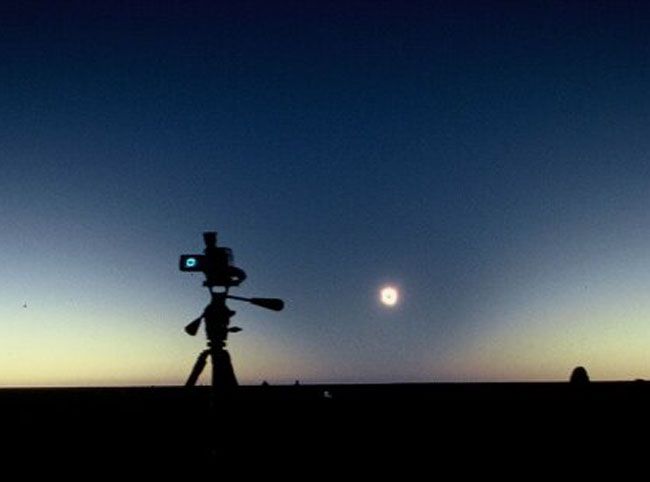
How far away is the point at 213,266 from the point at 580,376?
13.1 metres

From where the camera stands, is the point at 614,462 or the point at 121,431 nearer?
the point at 614,462

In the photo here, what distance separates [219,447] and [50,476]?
19.7ft

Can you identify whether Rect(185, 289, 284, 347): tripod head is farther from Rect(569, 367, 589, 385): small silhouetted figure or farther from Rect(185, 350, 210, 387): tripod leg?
Rect(569, 367, 589, 385): small silhouetted figure

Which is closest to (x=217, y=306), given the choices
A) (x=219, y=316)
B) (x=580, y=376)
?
(x=219, y=316)

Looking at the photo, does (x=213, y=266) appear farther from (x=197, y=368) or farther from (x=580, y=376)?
(x=580, y=376)

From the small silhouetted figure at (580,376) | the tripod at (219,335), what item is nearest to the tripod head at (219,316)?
the tripod at (219,335)

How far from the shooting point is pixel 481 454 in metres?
10.7

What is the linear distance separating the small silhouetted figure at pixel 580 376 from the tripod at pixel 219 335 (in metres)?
12.6

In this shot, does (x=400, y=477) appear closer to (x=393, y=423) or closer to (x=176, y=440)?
(x=176, y=440)

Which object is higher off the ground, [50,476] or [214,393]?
[214,393]

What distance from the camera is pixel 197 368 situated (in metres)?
5.38

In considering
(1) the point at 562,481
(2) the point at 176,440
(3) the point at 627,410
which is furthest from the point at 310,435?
(3) the point at 627,410

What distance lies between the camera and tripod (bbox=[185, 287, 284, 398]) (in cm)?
526

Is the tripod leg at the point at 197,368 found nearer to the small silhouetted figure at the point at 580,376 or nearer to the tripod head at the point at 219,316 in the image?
the tripod head at the point at 219,316
